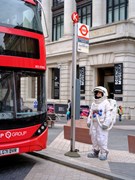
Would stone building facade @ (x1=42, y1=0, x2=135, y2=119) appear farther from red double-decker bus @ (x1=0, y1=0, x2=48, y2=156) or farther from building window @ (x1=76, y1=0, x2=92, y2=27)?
red double-decker bus @ (x1=0, y1=0, x2=48, y2=156)

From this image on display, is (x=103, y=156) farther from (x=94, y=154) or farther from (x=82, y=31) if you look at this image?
(x=82, y=31)

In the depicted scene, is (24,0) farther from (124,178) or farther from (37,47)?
(124,178)

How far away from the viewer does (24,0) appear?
8.71m

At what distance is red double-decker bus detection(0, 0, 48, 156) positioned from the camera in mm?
7500

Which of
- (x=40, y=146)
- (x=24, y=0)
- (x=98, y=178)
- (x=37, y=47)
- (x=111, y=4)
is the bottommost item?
(x=98, y=178)

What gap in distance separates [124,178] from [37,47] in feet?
13.1

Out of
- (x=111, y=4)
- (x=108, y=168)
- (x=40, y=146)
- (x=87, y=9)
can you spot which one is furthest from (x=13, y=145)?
(x=87, y=9)

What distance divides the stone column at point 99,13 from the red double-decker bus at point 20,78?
2183 centimetres

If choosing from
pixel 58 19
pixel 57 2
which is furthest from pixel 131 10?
pixel 57 2

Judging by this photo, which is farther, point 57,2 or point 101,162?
point 57,2

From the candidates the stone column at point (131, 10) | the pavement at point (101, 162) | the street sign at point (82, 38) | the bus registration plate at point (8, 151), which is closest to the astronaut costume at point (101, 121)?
the pavement at point (101, 162)

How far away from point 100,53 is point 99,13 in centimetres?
473

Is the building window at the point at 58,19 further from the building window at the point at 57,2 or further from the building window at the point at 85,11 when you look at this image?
the building window at the point at 85,11

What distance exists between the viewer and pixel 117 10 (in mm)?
29047
